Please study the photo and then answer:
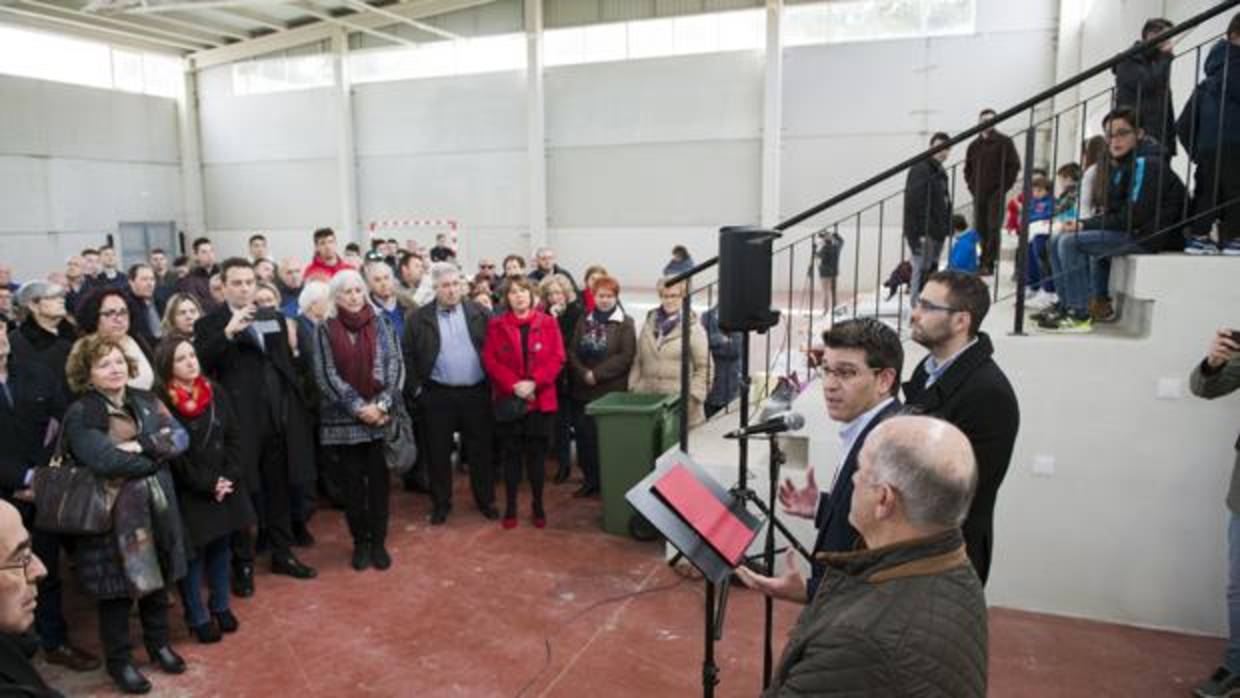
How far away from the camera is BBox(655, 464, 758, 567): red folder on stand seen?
2199 mm

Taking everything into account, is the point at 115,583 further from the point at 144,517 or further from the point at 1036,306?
the point at 1036,306

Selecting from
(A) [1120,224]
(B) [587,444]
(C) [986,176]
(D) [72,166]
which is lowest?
(B) [587,444]

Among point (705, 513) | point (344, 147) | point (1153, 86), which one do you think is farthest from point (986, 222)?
point (344, 147)

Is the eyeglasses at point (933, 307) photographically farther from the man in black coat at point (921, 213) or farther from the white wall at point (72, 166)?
the white wall at point (72, 166)

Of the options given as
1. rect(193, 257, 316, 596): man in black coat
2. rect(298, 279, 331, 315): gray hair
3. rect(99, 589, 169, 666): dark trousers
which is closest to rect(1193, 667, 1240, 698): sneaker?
rect(193, 257, 316, 596): man in black coat

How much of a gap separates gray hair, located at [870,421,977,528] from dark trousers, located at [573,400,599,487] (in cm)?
434

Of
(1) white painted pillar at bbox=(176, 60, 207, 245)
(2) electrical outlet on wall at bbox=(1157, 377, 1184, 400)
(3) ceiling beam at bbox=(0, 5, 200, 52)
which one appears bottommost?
(2) electrical outlet on wall at bbox=(1157, 377, 1184, 400)

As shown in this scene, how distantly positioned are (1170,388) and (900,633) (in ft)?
9.98

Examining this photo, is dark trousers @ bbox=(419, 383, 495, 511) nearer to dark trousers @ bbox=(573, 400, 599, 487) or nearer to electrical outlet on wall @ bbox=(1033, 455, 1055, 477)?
dark trousers @ bbox=(573, 400, 599, 487)

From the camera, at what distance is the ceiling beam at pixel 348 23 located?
54.0 ft

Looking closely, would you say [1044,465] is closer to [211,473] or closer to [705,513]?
[705,513]

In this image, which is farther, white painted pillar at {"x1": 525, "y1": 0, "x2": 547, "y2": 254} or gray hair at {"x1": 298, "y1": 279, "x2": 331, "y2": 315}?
white painted pillar at {"x1": 525, "y1": 0, "x2": 547, "y2": 254}

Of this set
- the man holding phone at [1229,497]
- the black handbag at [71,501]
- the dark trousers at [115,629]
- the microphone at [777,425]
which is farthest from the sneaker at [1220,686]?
the black handbag at [71,501]

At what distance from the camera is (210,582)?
12.3 feet
